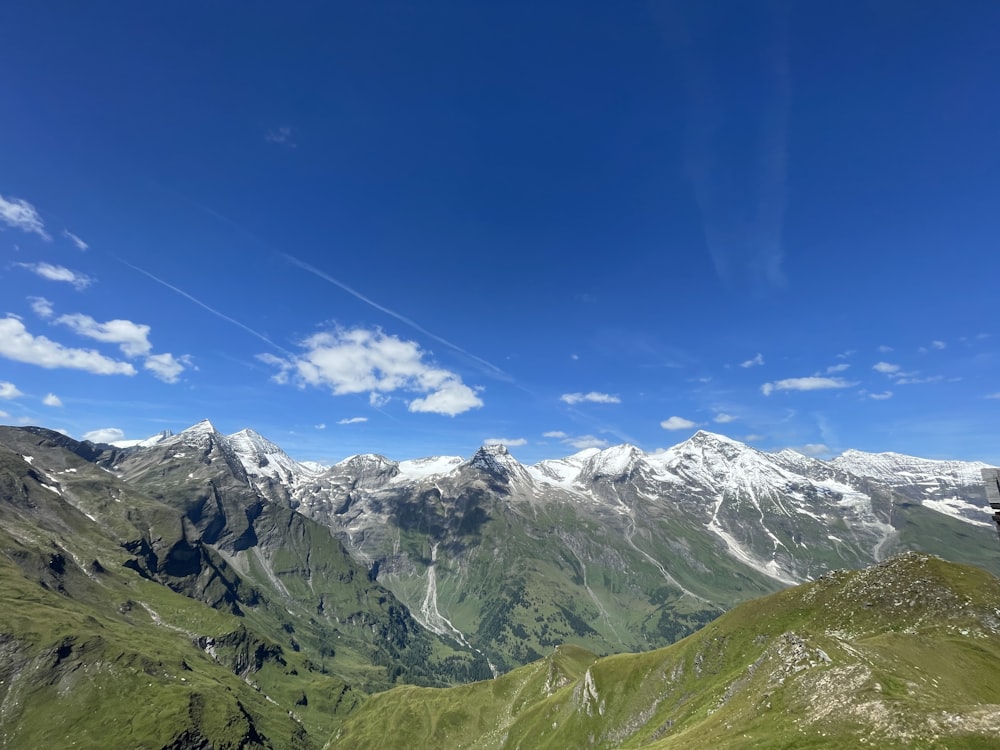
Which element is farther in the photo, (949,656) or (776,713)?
(949,656)

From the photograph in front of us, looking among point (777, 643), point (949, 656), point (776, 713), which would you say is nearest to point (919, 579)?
point (949, 656)

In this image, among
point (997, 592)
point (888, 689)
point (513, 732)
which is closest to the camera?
point (888, 689)

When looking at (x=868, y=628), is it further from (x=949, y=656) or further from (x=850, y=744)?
(x=850, y=744)

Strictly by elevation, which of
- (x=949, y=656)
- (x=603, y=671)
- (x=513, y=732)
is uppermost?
(x=949, y=656)

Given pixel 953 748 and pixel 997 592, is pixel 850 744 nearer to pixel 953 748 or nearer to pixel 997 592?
pixel 953 748

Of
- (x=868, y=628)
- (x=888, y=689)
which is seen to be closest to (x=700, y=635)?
(x=868, y=628)

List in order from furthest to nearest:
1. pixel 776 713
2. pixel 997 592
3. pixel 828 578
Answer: pixel 828 578 < pixel 997 592 < pixel 776 713

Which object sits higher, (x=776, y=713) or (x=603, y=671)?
(x=776, y=713)
